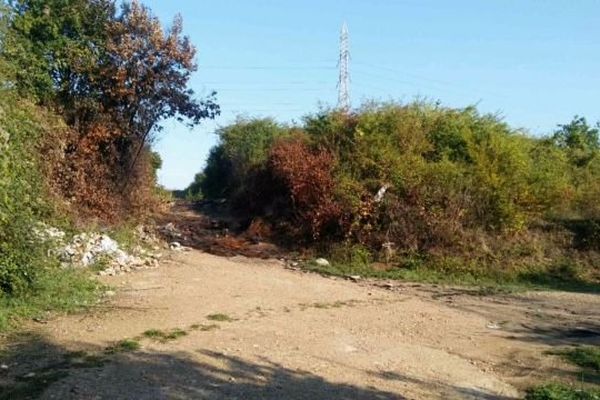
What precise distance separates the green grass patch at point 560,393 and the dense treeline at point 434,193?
9.03 m

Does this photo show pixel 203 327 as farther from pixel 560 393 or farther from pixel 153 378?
pixel 560 393

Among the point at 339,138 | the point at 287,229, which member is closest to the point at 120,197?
the point at 287,229

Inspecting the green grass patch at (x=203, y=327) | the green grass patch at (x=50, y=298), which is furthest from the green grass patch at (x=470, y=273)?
the green grass patch at (x=203, y=327)

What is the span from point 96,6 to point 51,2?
3.96 ft

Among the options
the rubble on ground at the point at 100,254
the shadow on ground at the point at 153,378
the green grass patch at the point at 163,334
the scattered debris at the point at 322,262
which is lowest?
the shadow on ground at the point at 153,378

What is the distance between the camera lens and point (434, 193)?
55.5 ft

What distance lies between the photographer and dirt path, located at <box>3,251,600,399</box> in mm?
6238

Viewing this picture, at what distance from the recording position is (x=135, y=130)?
18609 mm

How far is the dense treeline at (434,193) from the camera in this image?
16.3m

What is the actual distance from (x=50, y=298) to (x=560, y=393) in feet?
23.5

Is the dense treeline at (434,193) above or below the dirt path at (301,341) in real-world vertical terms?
above

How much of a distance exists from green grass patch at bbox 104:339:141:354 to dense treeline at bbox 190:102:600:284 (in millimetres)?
9157

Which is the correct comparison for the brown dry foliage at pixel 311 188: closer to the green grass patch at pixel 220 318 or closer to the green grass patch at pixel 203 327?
the green grass patch at pixel 220 318

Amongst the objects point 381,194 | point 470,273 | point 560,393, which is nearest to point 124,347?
point 560,393
